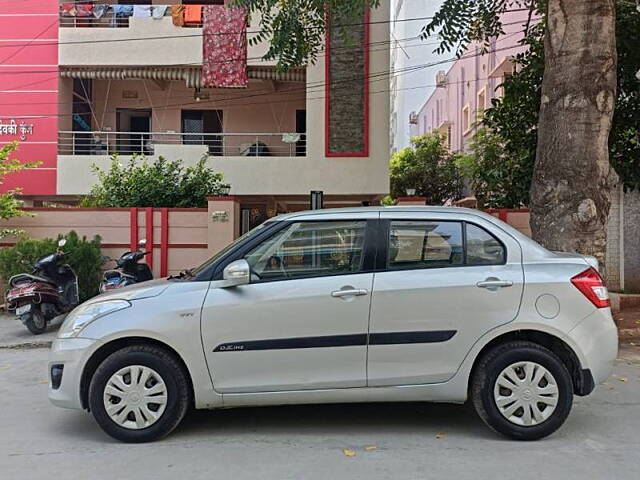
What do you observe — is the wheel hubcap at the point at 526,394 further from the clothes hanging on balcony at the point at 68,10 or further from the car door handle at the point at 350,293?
the clothes hanging on balcony at the point at 68,10

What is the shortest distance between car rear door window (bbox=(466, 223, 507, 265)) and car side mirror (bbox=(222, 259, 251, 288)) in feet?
5.61

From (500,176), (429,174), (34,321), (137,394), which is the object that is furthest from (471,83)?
(137,394)

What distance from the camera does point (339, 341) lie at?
4602 millimetres

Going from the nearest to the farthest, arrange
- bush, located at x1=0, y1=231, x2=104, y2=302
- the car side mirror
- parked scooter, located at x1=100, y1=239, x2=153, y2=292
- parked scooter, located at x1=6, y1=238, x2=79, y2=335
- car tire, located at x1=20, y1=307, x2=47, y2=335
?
the car side mirror < parked scooter, located at x1=6, y1=238, x2=79, y2=335 < car tire, located at x1=20, y1=307, x2=47, y2=335 < parked scooter, located at x1=100, y1=239, x2=153, y2=292 < bush, located at x1=0, y1=231, x2=104, y2=302

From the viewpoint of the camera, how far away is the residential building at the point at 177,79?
648 inches

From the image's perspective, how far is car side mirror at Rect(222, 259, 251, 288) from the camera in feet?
15.0

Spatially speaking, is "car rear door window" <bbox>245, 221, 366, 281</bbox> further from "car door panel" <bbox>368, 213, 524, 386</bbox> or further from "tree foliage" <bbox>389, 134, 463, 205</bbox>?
"tree foliage" <bbox>389, 134, 463, 205</bbox>

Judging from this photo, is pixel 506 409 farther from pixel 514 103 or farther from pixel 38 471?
pixel 514 103

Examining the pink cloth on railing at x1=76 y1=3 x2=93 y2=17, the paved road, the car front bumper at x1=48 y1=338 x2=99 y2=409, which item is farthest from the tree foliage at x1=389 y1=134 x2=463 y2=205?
the car front bumper at x1=48 y1=338 x2=99 y2=409

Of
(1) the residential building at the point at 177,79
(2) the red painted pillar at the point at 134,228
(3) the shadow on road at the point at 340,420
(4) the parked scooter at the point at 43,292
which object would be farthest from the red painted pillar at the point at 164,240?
(3) the shadow on road at the point at 340,420

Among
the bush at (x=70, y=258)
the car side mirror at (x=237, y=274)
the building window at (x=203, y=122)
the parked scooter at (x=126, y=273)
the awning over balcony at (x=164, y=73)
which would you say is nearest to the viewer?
the car side mirror at (x=237, y=274)

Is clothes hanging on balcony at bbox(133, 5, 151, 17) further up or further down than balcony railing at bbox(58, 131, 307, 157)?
further up

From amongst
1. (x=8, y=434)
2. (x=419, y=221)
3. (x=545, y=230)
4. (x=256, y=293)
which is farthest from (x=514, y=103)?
(x=8, y=434)

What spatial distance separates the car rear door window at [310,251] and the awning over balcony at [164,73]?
12560mm
